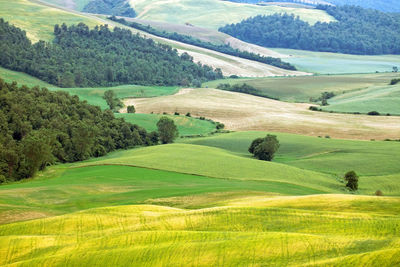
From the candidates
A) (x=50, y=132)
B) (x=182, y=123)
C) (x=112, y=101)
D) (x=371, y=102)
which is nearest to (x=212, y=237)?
(x=50, y=132)

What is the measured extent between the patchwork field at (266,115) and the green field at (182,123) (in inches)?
194

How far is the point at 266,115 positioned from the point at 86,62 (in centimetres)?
8184

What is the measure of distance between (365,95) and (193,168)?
91.3 m

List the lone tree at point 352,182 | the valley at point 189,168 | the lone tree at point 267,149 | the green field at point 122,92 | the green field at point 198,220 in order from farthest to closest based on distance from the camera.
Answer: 1. the green field at point 122,92
2. the lone tree at point 267,149
3. the lone tree at point 352,182
4. the valley at point 189,168
5. the green field at point 198,220

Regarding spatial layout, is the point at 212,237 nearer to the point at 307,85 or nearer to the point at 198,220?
the point at 198,220

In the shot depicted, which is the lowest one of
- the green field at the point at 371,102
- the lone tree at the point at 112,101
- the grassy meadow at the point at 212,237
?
the lone tree at the point at 112,101

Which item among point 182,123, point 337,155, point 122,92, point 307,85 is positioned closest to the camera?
point 337,155

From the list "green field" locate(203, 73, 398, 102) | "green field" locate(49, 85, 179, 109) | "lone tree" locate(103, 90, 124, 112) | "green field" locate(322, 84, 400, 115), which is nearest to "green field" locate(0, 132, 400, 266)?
"green field" locate(322, 84, 400, 115)

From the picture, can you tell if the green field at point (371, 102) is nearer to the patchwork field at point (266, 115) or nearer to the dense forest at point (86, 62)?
the patchwork field at point (266, 115)

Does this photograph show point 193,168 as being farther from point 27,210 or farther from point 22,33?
point 22,33

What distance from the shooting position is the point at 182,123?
370 ft

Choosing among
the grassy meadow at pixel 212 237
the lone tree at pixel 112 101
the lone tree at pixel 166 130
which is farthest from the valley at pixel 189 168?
the lone tree at pixel 112 101

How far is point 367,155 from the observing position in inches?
2968

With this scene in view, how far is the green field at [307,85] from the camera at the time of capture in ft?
513
